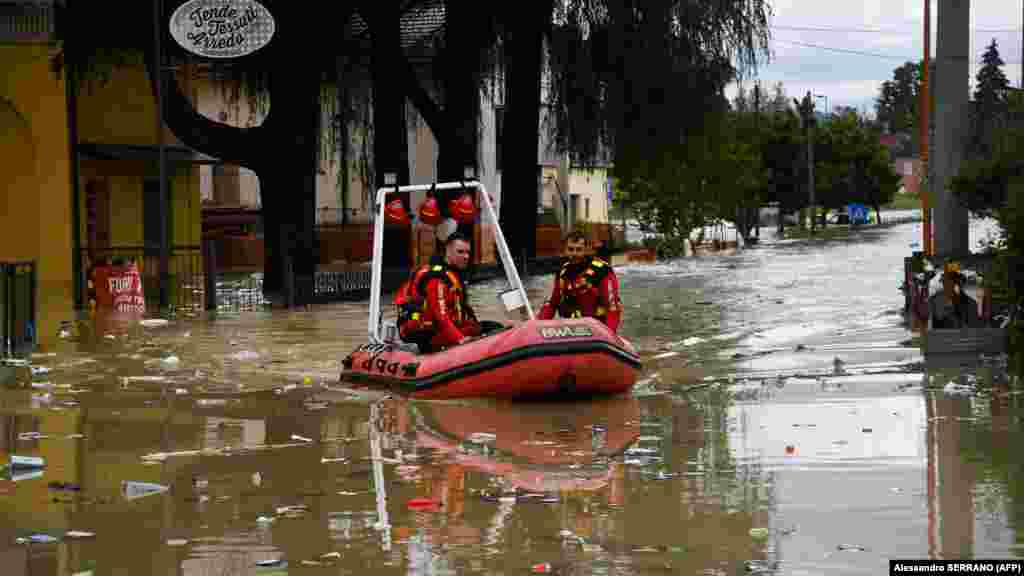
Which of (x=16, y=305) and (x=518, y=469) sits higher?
(x=16, y=305)

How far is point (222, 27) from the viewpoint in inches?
982

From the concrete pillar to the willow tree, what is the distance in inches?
439

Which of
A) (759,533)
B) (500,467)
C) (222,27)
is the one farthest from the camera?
(222,27)

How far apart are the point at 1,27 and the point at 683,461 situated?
2062cm

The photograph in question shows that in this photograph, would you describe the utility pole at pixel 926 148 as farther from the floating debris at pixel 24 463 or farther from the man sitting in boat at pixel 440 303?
the floating debris at pixel 24 463

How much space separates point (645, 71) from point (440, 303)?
18.0 meters

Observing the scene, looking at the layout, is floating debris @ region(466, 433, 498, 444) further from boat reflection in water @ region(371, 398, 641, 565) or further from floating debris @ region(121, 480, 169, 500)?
floating debris @ region(121, 480, 169, 500)

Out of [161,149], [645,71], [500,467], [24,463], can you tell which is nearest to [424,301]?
[500,467]

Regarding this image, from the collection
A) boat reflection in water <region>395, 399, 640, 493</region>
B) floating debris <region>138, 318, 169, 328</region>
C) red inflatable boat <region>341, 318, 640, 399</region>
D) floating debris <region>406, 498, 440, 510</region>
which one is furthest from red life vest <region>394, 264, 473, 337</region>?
floating debris <region>138, 318, 169, 328</region>

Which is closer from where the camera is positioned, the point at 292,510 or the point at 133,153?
the point at 292,510

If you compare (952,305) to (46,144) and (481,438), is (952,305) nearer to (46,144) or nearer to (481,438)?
(481,438)

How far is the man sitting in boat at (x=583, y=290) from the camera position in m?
15.4

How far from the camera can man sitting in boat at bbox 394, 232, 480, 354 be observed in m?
14.7

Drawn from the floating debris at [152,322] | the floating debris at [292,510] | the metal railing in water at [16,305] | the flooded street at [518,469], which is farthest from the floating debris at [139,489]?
the floating debris at [152,322]
